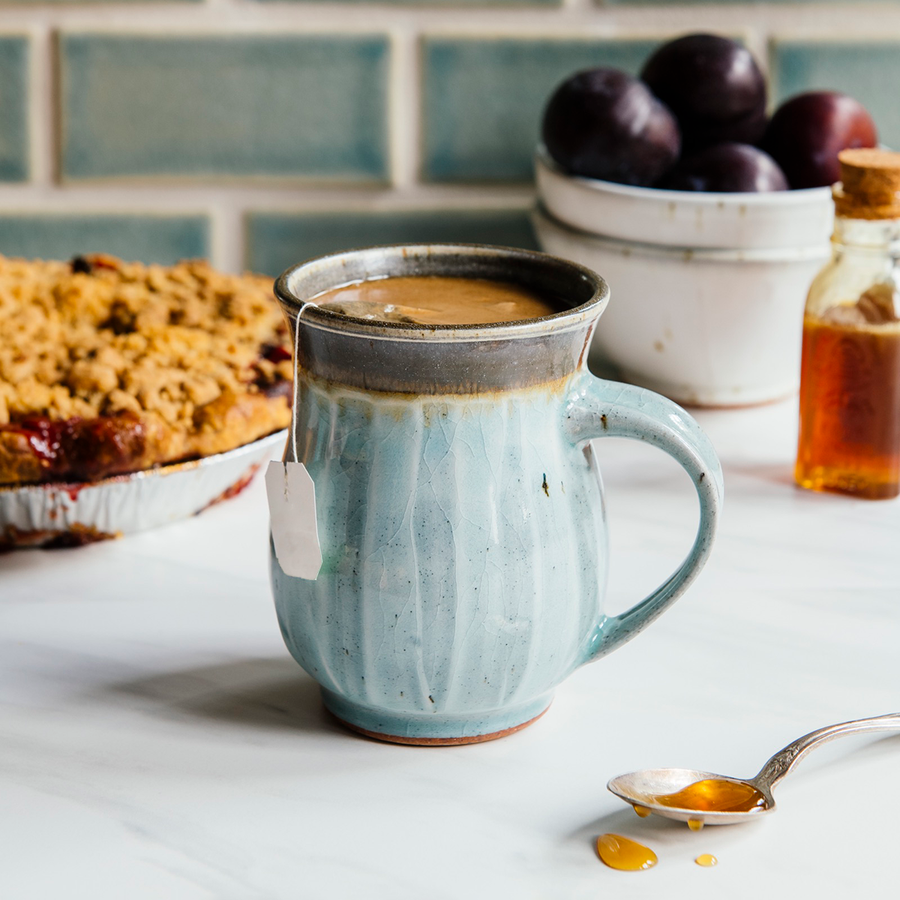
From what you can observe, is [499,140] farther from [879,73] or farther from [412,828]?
[412,828]

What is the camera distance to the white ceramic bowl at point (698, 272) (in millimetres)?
882

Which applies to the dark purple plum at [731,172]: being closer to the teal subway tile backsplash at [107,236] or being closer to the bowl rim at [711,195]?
the bowl rim at [711,195]

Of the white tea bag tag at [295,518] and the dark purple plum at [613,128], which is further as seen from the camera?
the dark purple plum at [613,128]

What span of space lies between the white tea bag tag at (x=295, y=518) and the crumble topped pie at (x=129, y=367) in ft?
0.69

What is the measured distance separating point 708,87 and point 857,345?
26cm

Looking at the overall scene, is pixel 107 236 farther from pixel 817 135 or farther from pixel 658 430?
pixel 658 430

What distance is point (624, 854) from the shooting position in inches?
18.3

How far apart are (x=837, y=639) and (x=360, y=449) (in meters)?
0.32

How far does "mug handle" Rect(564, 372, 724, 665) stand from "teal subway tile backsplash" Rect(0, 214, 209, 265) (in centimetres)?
74

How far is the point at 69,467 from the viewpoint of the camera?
2.20 ft

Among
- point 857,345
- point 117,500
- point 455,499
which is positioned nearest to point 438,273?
point 455,499

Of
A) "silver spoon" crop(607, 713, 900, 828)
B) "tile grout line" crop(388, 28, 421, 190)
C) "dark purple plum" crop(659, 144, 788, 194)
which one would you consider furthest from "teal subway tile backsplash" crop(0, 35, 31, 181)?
"silver spoon" crop(607, 713, 900, 828)

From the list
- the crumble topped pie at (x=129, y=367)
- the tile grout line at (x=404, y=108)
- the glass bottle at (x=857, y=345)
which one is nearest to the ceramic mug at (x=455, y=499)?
the crumble topped pie at (x=129, y=367)

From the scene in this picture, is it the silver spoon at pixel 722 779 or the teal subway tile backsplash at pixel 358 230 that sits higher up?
the teal subway tile backsplash at pixel 358 230
